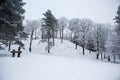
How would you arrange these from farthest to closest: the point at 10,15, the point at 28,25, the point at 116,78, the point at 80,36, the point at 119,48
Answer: the point at 28,25, the point at 80,36, the point at 119,48, the point at 10,15, the point at 116,78

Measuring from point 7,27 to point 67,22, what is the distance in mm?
43281

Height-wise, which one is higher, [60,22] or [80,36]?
[60,22]

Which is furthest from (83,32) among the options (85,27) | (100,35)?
(100,35)

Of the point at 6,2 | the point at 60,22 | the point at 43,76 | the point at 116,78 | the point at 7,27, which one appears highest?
the point at 60,22

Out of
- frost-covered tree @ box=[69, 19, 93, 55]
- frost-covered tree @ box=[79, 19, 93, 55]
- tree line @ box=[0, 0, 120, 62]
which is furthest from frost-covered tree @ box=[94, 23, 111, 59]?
frost-covered tree @ box=[69, 19, 93, 55]

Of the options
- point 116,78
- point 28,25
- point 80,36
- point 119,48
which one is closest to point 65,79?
point 116,78

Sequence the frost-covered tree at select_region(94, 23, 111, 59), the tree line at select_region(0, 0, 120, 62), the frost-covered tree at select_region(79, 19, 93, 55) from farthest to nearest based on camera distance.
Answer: the frost-covered tree at select_region(79, 19, 93, 55), the frost-covered tree at select_region(94, 23, 111, 59), the tree line at select_region(0, 0, 120, 62)

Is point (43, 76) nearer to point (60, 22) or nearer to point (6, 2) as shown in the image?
point (6, 2)

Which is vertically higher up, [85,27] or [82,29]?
[85,27]

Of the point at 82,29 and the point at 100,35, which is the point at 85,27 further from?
the point at 100,35

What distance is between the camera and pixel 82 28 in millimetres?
43281

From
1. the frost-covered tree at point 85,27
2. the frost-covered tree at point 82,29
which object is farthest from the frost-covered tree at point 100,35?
the frost-covered tree at point 82,29

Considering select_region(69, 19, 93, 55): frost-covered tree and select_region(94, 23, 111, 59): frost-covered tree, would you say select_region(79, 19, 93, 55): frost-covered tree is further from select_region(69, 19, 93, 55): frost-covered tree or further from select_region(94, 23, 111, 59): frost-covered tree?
select_region(94, 23, 111, 59): frost-covered tree

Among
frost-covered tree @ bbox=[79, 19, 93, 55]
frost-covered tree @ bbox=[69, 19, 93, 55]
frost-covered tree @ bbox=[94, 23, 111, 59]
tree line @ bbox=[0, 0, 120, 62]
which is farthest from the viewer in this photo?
frost-covered tree @ bbox=[79, 19, 93, 55]
